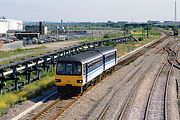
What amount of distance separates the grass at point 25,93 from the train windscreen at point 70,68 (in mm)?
2033

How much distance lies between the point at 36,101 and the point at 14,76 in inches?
151

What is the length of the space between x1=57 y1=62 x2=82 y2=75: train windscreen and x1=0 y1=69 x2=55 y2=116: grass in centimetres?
203

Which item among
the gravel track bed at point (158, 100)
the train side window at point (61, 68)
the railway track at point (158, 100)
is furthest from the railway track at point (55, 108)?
the gravel track bed at point (158, 100)

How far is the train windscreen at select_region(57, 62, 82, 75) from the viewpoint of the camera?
73.7 ft

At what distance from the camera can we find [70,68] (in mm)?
22516

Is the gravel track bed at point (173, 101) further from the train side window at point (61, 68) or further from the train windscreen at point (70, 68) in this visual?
the train side window at point (61, 68)

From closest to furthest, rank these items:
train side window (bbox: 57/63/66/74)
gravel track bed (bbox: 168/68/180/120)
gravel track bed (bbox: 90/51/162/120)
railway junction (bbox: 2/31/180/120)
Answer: railway junction (bbox: 2/31/180/120) → gravel track bed (bbox: 168/68/180/120) → gravel track bed (bbox: 90/51/162/120) → train side window (bbox: 57/63/66/74)

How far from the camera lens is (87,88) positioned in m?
25.0

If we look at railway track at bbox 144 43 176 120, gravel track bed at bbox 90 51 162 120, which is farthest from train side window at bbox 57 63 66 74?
railway track at bbox 144 43 176 120

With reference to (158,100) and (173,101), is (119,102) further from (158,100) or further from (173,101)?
(173,101)

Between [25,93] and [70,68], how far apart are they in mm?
3091

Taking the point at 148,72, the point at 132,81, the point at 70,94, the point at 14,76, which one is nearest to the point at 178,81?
the point at 132,81

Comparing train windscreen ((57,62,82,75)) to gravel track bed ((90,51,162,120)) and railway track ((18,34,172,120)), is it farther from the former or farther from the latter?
gravel track bed ((90,51,162,120))

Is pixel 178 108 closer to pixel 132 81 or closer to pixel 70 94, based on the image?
pixel 70 94
